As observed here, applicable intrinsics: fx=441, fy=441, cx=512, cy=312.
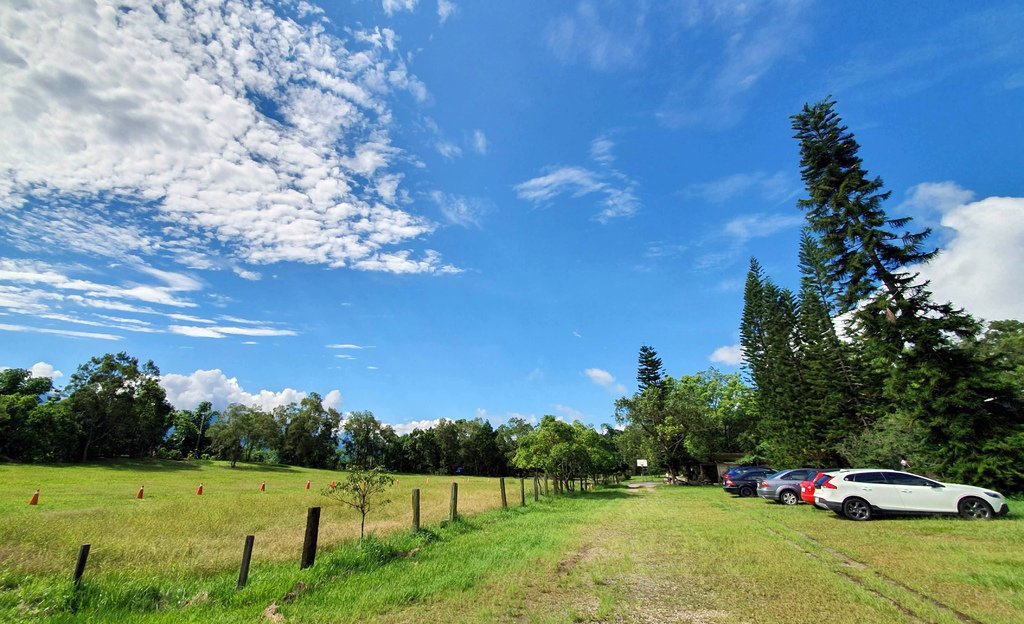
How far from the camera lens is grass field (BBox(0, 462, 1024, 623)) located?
5707mm

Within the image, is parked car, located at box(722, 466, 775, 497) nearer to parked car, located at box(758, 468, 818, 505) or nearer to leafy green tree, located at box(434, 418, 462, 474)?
parked car, located at box(758, 468, 818, 505)

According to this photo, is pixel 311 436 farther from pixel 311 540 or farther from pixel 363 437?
pixel 311 540

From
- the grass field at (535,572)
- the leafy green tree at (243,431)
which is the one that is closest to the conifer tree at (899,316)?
the grass field at (535,572)

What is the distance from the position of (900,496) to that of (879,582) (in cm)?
848

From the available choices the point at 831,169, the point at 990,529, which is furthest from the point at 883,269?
the point at 990,529

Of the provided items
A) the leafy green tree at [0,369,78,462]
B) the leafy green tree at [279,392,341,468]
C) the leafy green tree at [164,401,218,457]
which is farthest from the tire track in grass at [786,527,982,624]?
the leafy green tree at [164,401,218,457]

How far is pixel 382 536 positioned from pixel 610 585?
22.2 ft

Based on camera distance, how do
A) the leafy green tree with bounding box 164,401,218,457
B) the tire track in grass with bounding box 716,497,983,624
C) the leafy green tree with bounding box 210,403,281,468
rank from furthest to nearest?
the leafy green tree with bounding box 164,401,218,457 → the leafy green tree with bounding box 210,403,281,468 → the tire track in grass with bounding box 716,497,983,624

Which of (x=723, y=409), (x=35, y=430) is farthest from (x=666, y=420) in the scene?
(x=35, y=430)

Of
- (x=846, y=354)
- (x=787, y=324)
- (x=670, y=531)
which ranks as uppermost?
(x=787, y=324)

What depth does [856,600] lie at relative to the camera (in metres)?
5.63

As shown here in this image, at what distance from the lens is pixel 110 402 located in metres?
53.7

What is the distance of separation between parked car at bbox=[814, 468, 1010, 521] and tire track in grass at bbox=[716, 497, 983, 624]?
3869 millimetres

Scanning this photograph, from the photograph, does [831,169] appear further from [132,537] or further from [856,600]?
[132,537]
